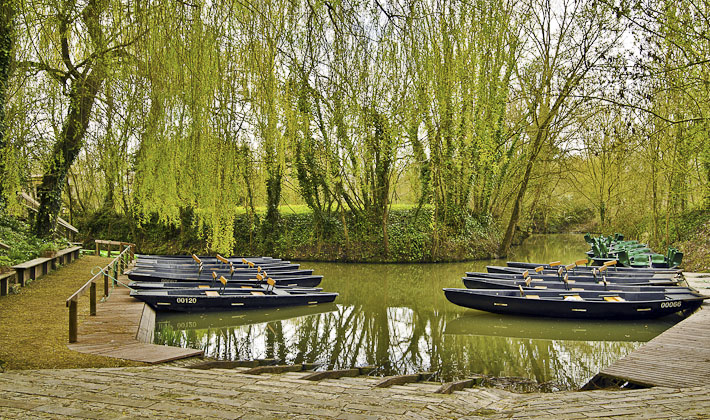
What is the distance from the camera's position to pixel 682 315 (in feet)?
35.5

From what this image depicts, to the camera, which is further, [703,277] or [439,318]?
[703,277]

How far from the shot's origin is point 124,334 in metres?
7.06

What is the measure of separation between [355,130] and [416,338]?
32.8ft

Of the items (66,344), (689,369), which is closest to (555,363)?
(689,369)

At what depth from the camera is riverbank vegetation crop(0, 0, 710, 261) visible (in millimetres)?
3816

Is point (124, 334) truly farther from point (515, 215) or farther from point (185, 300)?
point (515, 215)

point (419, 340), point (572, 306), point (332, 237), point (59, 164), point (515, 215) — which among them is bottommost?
point (419, 340)

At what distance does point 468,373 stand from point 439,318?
12.6ft

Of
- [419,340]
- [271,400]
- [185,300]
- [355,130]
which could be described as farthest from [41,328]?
[355,130]

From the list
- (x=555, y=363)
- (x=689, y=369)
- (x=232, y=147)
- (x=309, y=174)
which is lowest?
(x=555, y=363)

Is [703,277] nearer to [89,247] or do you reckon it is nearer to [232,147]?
[232,147]

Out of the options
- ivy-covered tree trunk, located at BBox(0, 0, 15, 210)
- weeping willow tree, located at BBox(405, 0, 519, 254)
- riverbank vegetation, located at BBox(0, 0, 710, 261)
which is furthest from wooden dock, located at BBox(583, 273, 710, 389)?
ivy-covered tree trunk, located at BBox(0, 0, 15, 210)

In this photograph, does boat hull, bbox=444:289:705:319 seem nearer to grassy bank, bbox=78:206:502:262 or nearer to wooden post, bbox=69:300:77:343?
wooden post, bbox=69:300:77:343

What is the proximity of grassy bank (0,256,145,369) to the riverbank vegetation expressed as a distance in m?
2.17
